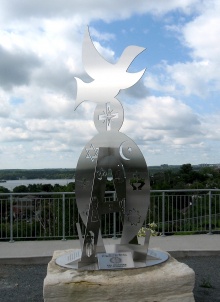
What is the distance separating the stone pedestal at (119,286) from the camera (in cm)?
577

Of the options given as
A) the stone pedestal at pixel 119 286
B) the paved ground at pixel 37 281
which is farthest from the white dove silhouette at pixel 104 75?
the paved ground at pixel 37 281

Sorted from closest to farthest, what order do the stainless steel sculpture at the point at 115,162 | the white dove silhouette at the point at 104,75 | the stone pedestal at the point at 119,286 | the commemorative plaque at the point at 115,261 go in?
the stone pedestal at the point at 119,286
the commemorative plaque at the point at 115,261
the stainless steel sculpture at the point at 115,162
the white dove silhouette at the point at 104,75

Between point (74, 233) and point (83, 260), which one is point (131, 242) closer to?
point (83, 260)

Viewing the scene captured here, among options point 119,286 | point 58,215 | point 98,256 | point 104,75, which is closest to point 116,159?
point 104,75

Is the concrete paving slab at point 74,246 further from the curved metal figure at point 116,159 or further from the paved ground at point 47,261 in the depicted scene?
the curved metal figure at point 116,159

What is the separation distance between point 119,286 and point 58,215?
5.58m

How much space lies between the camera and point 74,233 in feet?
37.0

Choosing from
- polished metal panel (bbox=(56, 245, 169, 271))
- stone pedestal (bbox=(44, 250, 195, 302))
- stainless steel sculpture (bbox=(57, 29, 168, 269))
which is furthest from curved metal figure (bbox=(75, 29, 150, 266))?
stone pedestal (bbox=(44, 250, 195, 302))

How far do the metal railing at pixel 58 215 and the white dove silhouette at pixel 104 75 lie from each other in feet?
14.4

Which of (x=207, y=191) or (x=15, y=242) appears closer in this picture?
(x=15, y=242)

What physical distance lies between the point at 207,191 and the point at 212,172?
9.32 metres

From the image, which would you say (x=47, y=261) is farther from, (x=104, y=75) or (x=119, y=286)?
(x=104, y=75)

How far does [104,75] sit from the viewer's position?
703 centimetres

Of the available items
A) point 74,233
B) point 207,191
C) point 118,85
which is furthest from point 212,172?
point 118,85
